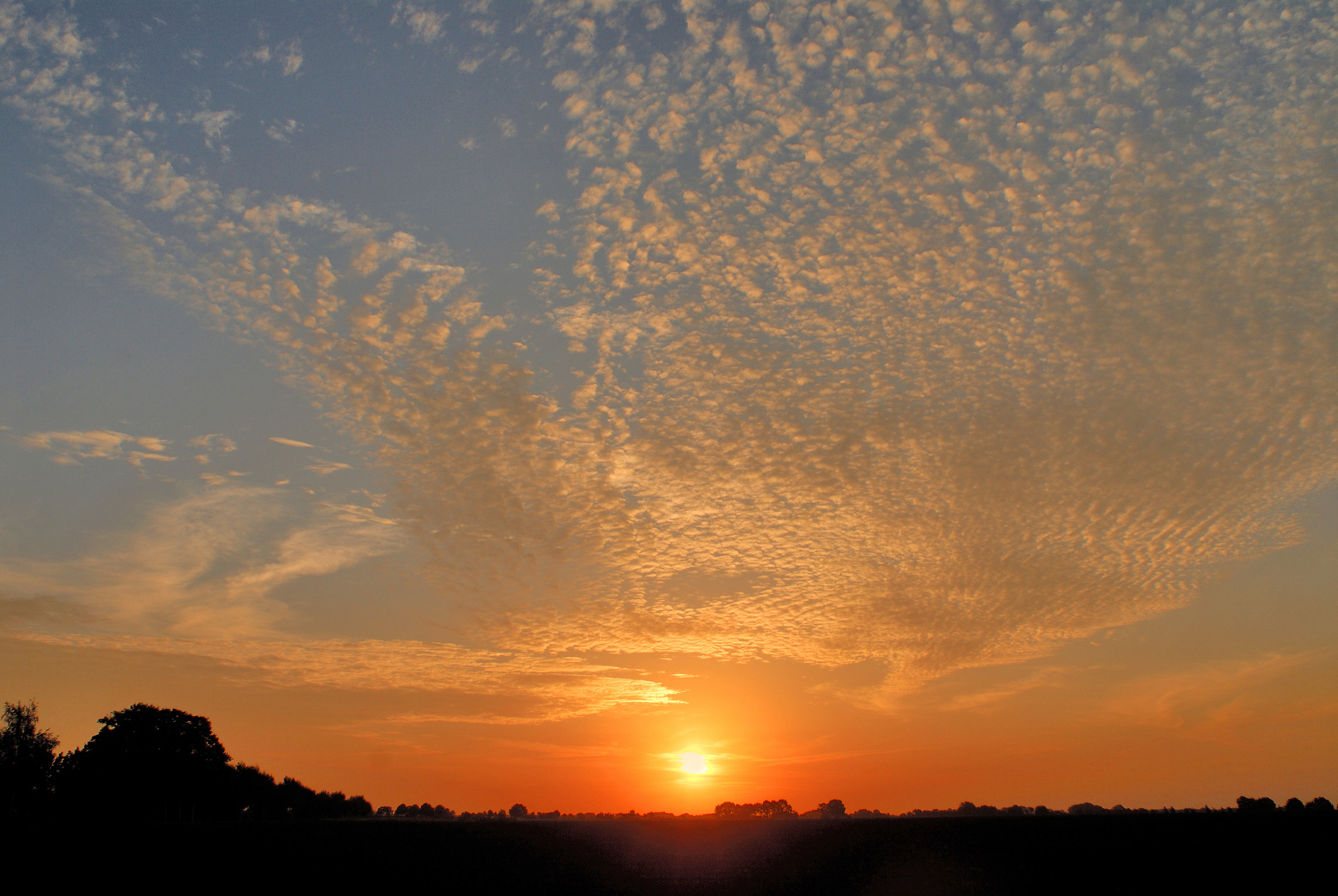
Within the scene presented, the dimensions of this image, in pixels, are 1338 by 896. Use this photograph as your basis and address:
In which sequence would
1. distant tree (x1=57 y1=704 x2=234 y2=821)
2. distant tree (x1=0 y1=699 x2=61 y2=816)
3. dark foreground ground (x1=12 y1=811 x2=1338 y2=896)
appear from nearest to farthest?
1. dark foreground ground (x1=12 y1=811 x2=1338 y2=896)
2. distant tree (x1=0 y1=699 x2=61 y2=816)
3. distant tree (x1=57 y1=704 x2=234 y2=821)

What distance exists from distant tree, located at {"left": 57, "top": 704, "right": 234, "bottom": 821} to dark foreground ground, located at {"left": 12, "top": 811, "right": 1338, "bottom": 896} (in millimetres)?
28963

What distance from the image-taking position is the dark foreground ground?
47594mm

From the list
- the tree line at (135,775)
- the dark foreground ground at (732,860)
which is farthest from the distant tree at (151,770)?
the dark foreground ground at (732,860)

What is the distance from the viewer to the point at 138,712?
118375 millimetres

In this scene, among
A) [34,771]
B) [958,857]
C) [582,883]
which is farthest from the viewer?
[34,771]

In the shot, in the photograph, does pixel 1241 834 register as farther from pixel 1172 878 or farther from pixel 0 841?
pixel 0 841

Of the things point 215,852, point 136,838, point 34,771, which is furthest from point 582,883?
point 34,771

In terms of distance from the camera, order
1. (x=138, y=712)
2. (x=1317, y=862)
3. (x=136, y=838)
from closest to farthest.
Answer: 1. (x=1317, y=862)
2. (x=136, y=838)
3. (x=138, y=712)

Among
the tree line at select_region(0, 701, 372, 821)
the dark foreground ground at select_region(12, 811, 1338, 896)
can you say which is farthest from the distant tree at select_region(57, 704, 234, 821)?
the dark foreground ground at select_region(12, 811, 1338, 896)

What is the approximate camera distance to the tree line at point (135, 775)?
301 feet

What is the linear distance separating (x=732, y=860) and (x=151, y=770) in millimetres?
93804

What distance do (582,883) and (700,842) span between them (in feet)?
160

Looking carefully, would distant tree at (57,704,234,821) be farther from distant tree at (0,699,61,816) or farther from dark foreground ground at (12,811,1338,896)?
dark foreground ground at (12,811,1338,896)

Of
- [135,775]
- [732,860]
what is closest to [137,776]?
[135,775]
